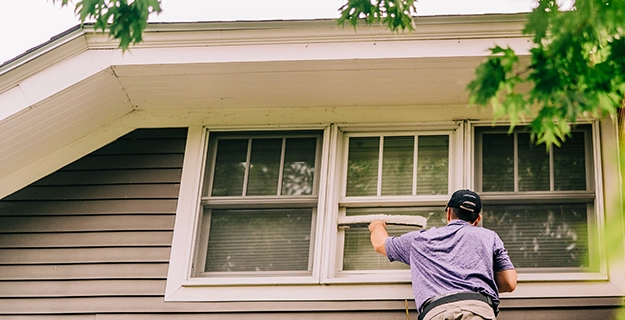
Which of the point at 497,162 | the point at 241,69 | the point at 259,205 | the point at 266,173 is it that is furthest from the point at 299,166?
the point at 497,162

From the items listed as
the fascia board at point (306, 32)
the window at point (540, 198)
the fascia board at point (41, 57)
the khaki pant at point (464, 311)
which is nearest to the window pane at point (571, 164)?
the window at point (540, 198)

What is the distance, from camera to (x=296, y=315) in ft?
17.7

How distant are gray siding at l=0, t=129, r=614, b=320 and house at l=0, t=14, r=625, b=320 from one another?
0.5 inches

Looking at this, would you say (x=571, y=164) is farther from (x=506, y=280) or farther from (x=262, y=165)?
(x=262, y=165)

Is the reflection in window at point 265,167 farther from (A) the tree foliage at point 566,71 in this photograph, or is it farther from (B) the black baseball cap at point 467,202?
(A) the tree foliage at point 566,71

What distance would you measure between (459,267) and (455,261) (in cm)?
5

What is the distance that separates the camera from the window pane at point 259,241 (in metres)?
5.71

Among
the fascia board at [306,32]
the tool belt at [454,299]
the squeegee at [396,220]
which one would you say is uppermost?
the fascia board at [306,32]

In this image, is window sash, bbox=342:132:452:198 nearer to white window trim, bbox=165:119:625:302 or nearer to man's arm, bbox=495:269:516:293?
white window trim, bbox=165:119:625:302

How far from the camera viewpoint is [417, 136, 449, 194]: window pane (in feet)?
18.9

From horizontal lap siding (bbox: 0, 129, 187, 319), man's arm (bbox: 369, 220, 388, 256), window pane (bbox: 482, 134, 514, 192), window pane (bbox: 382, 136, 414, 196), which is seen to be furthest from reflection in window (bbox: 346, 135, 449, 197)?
horizontal lap siding (bbox: 0, 129, 187, 319)

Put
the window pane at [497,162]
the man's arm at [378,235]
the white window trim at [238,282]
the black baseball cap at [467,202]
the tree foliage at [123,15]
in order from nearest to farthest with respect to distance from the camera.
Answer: the tree foliage at [123,15] < the black baseball cap at [467,202] < the man's arm at [378,235] < the white window trim at [238,282] < the window pane at [497,162]

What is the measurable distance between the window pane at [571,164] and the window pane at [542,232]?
151mm

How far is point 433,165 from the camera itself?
5828mm
